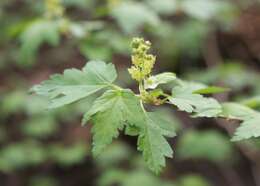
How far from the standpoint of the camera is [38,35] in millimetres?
2420

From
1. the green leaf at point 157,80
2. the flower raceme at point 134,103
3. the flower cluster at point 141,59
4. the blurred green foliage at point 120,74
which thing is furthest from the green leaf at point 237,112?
the blurred green foliage at point 120,74

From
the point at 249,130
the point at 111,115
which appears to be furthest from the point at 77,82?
the point at 249,130

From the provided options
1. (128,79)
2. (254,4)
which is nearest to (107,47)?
(128,79)

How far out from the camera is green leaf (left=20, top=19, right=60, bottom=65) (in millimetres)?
2410

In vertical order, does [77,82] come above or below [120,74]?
above

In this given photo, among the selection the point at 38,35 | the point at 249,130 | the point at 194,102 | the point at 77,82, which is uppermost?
the point at 38,35

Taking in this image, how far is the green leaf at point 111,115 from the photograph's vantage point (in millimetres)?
1267

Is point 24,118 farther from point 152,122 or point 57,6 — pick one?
point 152,122

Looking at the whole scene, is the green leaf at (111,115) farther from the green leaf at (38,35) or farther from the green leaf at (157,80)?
the green leaf at (38,35)

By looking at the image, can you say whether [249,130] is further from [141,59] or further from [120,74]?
[120,74]

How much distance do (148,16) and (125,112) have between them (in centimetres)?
163

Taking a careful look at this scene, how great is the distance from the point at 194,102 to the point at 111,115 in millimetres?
285

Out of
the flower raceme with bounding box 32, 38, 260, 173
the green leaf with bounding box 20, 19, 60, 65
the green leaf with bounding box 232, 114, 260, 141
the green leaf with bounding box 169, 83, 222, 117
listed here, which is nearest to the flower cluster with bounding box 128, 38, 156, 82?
the flower raceme with bounding box 32, 38, 260, 173

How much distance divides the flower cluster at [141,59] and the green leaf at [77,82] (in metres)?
0.09
